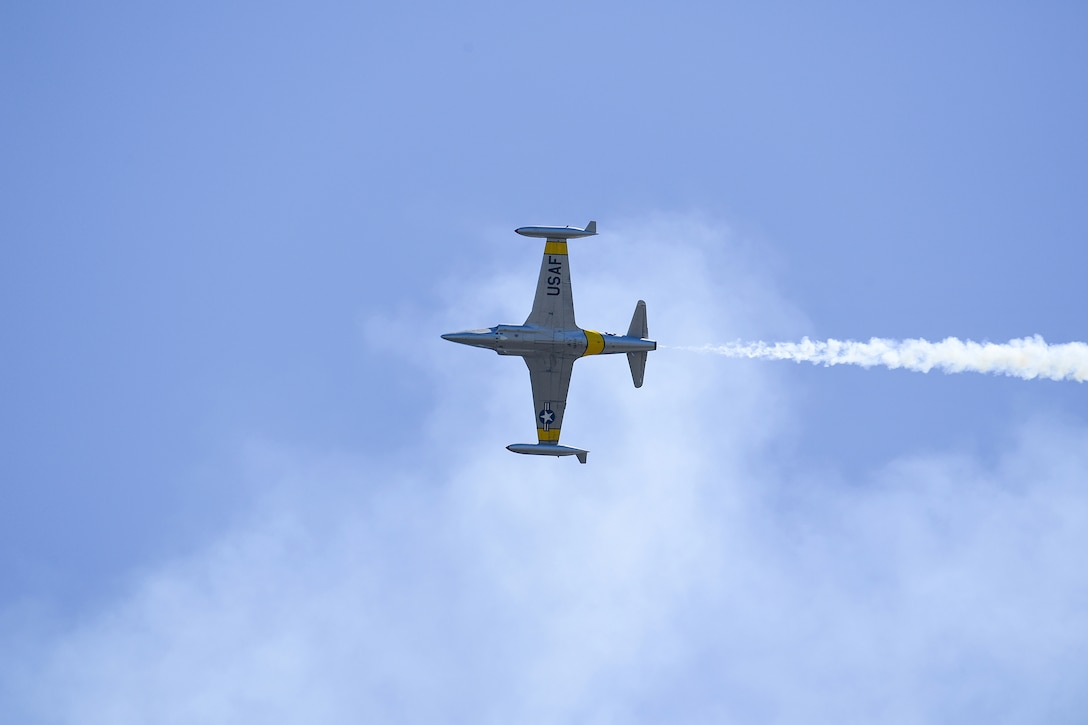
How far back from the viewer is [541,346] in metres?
61.7

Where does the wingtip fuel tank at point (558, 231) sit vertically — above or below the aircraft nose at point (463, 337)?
above

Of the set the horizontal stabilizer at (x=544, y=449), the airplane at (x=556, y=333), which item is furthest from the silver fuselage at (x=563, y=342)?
the horizontal stabilizer at (x=544, y=449)

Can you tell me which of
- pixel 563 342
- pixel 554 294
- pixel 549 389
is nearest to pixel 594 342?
pixel 563 342

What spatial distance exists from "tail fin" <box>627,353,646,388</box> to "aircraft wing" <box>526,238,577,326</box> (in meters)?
3.37

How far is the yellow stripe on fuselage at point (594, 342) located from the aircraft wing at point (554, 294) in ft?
3.62

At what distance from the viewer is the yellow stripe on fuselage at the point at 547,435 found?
215ft

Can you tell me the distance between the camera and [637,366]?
62219 millimetres

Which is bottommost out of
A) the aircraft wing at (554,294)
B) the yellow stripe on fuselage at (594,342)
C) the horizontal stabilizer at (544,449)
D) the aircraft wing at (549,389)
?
the horizontal stabilizer at (544,449)

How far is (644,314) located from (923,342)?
13869 mm

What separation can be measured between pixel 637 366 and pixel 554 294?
561cm

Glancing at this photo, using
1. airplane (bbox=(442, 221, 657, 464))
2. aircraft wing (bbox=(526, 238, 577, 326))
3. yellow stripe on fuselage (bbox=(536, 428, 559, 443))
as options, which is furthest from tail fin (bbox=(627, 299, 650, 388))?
yellow stripe on fuselage (bbox=(536, 428, 559, 443))

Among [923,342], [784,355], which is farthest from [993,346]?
[784,355]

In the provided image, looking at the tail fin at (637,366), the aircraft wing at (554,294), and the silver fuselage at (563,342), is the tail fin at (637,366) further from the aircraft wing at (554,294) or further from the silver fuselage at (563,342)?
the aircraft wing at (554,294)

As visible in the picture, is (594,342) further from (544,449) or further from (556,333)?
(544,449)
